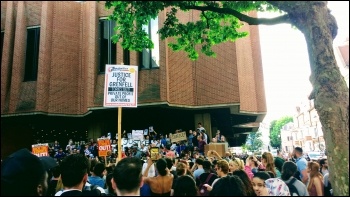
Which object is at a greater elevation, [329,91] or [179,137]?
[329,91]

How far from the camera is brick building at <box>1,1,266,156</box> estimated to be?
1767 centimetres

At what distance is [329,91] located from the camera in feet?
14.1

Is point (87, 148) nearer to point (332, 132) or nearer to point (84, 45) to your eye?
point (84, 45)

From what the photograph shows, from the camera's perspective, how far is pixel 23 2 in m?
20.8

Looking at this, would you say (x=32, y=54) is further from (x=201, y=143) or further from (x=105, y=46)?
(x=201, y=143)

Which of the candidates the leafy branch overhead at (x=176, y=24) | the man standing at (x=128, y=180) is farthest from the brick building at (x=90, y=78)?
the man standing at (x=128, y=180)

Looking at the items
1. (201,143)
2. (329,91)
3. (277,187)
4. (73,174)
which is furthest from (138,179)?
(201,143)

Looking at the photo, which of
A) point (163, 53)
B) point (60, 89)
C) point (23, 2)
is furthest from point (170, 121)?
point (23, 2)

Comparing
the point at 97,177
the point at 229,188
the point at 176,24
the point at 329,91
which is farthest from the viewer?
the point at 176,24

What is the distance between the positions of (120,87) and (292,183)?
3.89 m

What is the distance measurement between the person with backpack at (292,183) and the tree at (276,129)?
97492 mm

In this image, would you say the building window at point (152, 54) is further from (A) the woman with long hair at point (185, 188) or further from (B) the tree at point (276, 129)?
(B) the tree at point (276, 129)

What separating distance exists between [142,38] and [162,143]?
9.27 metres

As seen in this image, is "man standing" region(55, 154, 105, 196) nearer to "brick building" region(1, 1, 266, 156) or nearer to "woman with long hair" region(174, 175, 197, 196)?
"woman with long hair" region(174, 175, 197, 196)
